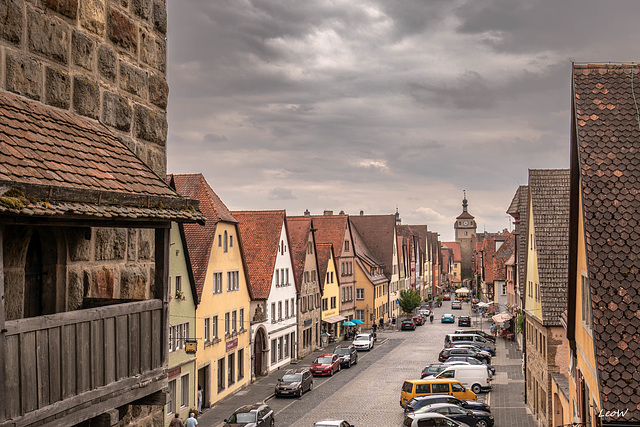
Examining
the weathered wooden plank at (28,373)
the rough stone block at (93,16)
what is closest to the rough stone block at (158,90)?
the rough stone block at (93,16)

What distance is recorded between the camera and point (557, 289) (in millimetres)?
27812

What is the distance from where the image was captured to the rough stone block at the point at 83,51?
6.30m

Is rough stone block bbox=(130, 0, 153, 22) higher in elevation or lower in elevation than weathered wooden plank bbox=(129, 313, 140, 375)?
higher

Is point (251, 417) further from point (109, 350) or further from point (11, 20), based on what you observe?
point (11, 20)

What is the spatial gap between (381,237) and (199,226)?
165 ft

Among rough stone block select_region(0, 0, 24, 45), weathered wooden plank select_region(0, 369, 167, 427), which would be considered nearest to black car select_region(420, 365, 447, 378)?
weathered wooden plank select_region(0, 369, 167, 427)

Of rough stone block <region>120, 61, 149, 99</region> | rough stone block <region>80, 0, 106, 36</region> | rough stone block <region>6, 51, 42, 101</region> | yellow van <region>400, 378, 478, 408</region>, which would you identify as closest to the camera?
rough stone block <region>6, 51, 42, 101</region>

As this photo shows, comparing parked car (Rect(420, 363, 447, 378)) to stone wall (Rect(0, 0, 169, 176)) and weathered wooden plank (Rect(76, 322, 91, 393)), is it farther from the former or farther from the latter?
weathered wooden plank (Rect(76, 322, 91, 393))

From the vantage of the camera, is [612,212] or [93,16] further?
[612,212]

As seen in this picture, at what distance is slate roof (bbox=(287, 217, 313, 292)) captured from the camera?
167ft

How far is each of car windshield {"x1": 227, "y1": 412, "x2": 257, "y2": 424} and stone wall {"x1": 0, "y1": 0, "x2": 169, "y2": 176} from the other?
19.6m

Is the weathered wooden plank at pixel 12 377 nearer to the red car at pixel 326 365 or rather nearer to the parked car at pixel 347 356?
the red car at pixel 326 365

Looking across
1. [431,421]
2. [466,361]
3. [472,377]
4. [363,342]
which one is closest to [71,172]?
[431,421]

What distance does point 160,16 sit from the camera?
7879mm
